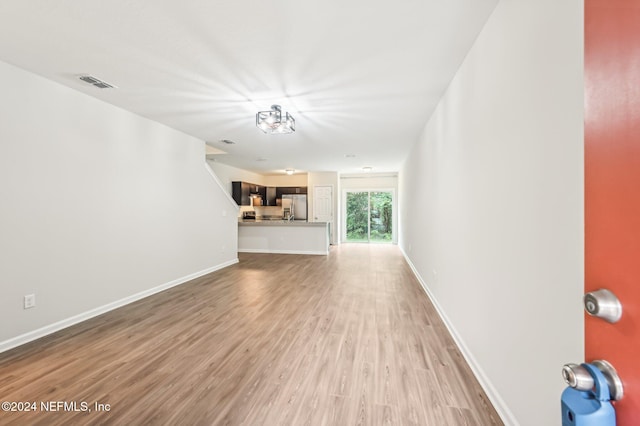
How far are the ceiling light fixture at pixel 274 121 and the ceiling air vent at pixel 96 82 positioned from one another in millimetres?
1550

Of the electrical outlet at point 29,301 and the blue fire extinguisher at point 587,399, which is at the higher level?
the blue fire extinguisher at point 587,399

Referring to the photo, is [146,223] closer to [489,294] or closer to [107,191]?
[107,191]

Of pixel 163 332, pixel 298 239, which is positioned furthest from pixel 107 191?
pixel 298 239

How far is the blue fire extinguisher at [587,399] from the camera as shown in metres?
0.54

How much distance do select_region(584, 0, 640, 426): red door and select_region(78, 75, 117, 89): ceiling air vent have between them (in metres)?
3.65

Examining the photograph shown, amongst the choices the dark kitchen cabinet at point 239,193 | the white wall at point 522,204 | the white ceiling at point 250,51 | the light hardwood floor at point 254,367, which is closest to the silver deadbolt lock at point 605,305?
the white wall at point 522,204

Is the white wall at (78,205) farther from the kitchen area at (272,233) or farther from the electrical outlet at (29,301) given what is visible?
the kitchen area at (272,233)

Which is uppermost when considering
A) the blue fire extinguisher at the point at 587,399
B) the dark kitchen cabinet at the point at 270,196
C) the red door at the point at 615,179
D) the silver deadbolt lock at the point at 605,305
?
the dark kitchen cabinet at the point at 270,196

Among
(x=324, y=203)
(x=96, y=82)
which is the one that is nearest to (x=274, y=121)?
(x=96, y=82)

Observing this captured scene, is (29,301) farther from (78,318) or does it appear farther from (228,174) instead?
(228,174)

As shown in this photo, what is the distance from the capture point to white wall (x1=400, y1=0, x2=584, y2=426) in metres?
1.04

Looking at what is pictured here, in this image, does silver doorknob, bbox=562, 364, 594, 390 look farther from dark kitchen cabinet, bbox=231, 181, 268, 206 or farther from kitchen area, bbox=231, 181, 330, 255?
dark kitchen cabinet, bbox=231, 181, 268, 206

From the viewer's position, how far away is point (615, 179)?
547 mm

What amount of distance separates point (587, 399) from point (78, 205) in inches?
162
